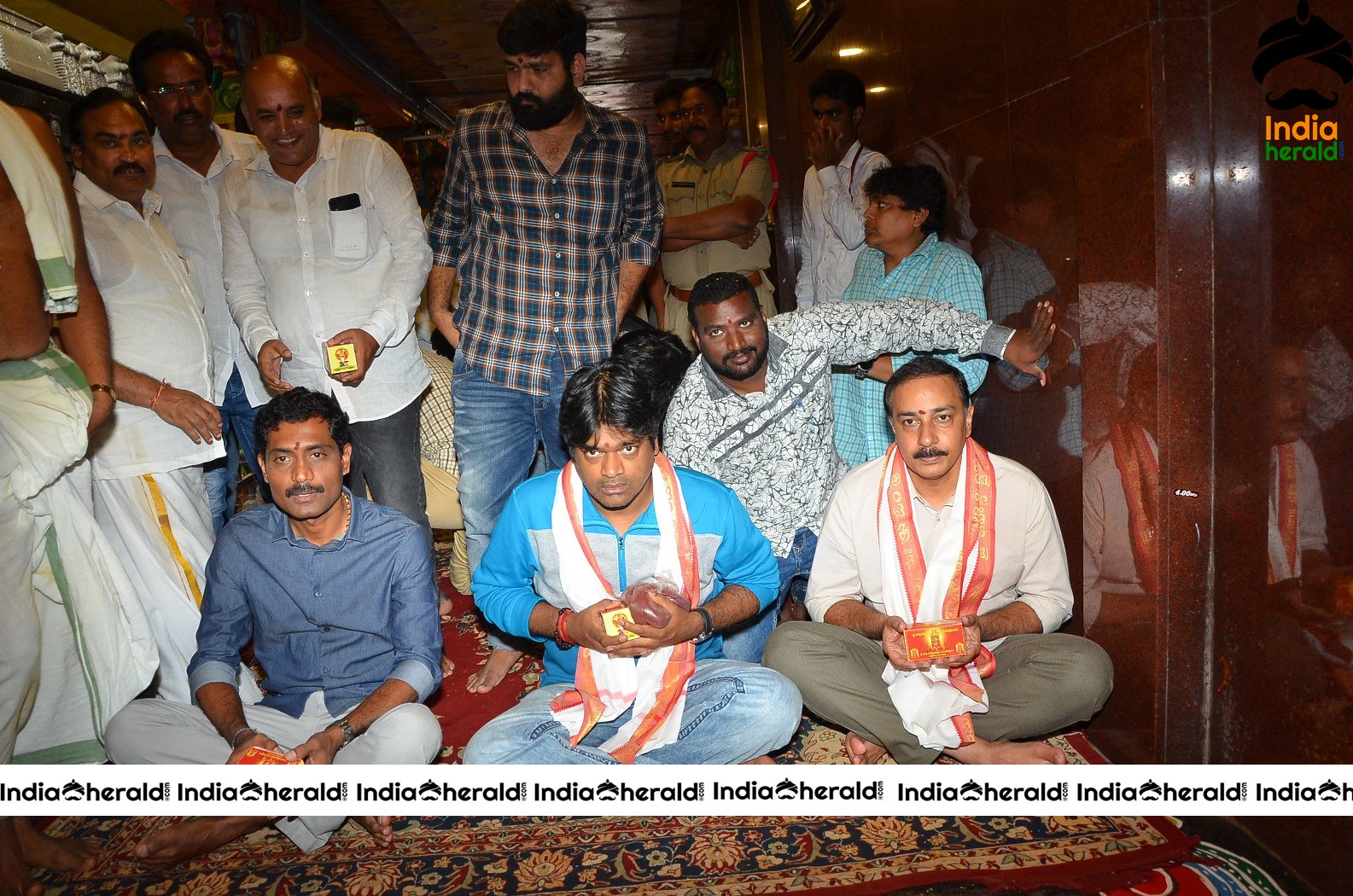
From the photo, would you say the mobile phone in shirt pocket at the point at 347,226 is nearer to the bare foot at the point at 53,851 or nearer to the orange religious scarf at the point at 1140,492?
the bare foot at the point at 53,851

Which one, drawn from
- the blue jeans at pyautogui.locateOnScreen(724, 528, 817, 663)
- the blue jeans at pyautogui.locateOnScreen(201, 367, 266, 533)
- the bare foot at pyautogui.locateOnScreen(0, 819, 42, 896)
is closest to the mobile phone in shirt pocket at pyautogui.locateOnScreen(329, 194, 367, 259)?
the blue jeans at pyautogui.locateOnScreen(201, 367, 266, 533)

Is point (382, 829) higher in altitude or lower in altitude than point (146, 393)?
lower

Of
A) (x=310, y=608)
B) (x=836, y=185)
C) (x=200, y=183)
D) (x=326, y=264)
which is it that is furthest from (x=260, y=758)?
(x=836, y=185)

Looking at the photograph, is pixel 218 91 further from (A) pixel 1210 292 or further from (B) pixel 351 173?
(A) pixel 1210 292

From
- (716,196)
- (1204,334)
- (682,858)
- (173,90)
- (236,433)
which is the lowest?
(682,858)

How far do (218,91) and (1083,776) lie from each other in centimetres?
771

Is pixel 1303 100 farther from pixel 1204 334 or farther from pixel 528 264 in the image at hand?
pixel 528 264

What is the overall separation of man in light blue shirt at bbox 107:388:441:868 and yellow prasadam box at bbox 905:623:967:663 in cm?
137

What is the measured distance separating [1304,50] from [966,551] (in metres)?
1.48

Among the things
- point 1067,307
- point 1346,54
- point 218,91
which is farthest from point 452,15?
point 1346,54

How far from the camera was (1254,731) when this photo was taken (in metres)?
2.33

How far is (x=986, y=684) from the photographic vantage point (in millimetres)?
2789

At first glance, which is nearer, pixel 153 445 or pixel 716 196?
pixel 153 445

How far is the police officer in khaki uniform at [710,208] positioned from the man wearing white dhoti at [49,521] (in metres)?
3.09
